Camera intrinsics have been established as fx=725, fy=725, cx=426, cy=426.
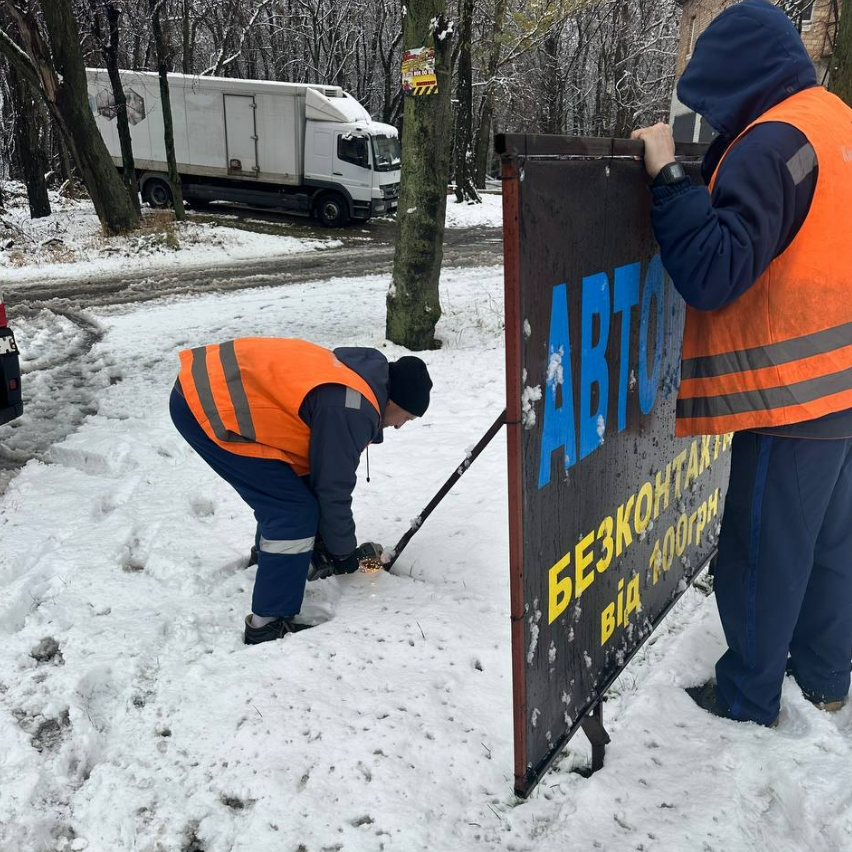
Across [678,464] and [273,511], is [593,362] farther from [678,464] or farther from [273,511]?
[273,511]

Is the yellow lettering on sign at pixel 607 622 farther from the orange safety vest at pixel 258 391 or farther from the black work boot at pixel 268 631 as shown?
the black work boot at pixel 268 631

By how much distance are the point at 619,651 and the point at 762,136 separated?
1443 millimetres

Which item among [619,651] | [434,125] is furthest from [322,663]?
[434,125]

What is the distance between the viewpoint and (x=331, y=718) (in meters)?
2.30

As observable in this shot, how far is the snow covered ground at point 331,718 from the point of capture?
76.5 inches

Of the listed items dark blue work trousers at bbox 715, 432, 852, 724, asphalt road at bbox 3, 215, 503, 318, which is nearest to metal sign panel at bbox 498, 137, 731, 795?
dark blue work trousers at bbox 715, 432, 852, 724

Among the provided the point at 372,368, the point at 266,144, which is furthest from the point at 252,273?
the point at 372,368

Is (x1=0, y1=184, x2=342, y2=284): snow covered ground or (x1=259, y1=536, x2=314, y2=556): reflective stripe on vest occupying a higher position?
(x1=0, y1=184, x2=342, y2=284): snow covered ground

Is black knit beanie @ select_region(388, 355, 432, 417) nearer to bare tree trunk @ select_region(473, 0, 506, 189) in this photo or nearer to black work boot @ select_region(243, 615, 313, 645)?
black work boot @ select_region(243, 615, 313, 645)

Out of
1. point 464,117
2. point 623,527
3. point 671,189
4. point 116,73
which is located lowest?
point 623,527

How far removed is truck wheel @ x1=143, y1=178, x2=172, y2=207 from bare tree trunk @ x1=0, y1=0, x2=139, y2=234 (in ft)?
18.1

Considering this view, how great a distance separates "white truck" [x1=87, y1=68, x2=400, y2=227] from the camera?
16.7m

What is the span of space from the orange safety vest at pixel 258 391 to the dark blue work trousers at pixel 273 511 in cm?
7

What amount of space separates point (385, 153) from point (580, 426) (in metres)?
16.6
